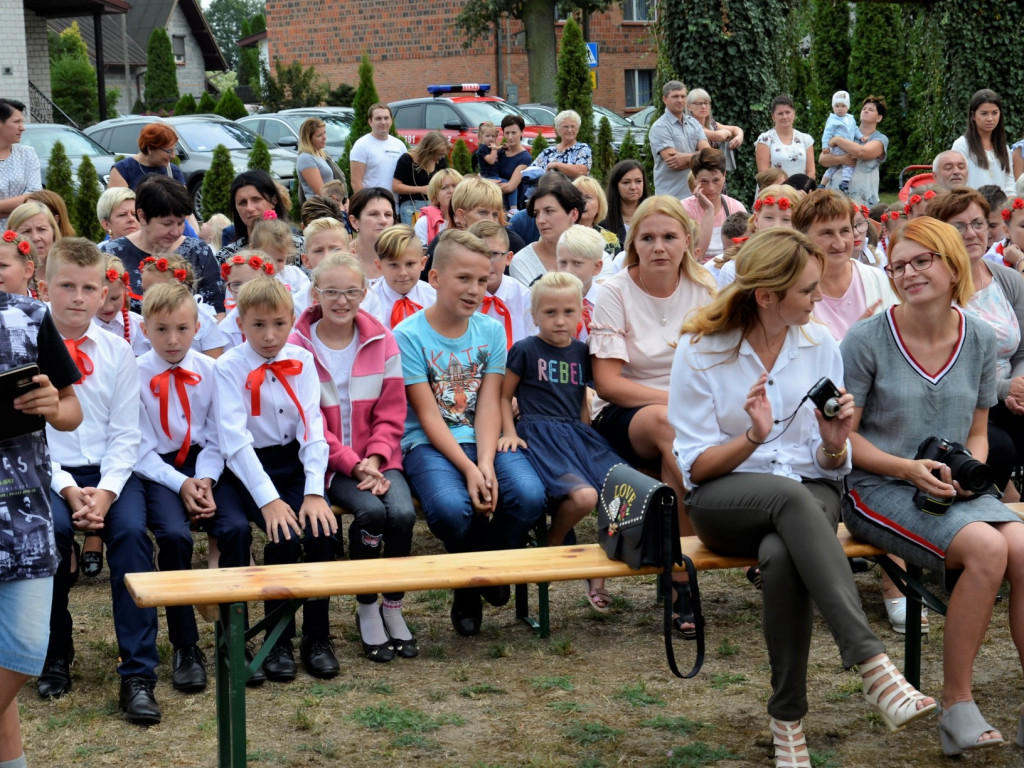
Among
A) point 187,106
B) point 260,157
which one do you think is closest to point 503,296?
point 260,157

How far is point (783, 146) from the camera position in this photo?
1186 centimetres

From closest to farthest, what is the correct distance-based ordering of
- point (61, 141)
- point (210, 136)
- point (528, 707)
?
1. point (528, 707)
2. point (61, 141)
3. point (210, 136)

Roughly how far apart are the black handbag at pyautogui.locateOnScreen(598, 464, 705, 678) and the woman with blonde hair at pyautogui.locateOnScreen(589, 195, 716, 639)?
1227 millimetres

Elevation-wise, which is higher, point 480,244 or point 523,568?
point 480,244

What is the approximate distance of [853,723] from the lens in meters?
4.03

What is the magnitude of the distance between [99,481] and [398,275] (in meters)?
1.88

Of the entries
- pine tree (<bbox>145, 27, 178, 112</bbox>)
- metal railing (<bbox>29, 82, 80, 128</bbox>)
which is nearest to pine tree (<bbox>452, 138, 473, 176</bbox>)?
metal railing (<bbox>29, 82, 80, 128</bbox>)

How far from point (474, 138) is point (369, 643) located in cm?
1535

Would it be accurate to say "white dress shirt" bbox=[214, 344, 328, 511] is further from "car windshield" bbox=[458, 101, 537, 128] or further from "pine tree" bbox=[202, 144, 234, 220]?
"car windshield" bbox=[458, 101, 537, 128]

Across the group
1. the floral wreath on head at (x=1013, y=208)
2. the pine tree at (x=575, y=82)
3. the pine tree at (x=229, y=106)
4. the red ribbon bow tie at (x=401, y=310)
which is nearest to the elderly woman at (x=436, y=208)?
the red ribbon bow tie at (x=401, y=310)

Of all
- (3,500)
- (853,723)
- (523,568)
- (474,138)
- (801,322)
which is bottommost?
(853,723)

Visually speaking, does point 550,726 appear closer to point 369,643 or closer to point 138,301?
point 369,643

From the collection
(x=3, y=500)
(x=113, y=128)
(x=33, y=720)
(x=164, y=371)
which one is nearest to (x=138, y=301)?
(x=164, y=371)

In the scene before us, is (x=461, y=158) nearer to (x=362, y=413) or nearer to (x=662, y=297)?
(x=662, y=297)
